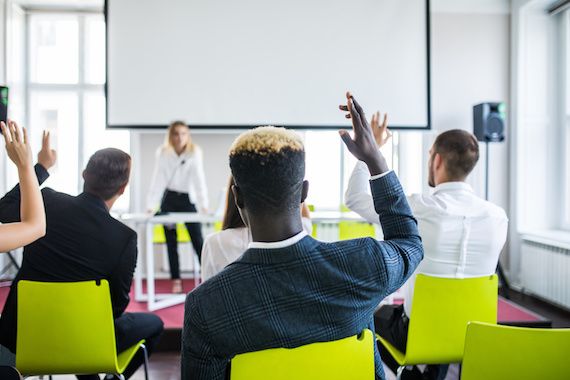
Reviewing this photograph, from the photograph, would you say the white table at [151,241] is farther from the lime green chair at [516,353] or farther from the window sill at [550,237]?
the window sill at [550,237]

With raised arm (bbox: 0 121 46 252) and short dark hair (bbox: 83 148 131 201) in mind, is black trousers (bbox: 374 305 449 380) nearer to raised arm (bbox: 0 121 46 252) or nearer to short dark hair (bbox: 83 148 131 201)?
short dark hair (bbox: 83 148 131 201)

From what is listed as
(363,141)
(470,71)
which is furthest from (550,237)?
(363,141)

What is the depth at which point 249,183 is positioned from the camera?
88cm

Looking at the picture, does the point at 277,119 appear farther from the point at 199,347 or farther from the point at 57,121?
the point at 199,347

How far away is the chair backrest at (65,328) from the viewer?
1.65 meters

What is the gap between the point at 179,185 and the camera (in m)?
4.19

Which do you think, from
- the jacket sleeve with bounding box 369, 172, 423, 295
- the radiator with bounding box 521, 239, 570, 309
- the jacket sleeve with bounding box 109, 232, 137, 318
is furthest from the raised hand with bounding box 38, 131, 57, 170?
the radiator with bounding box 521, 239, 570, 309

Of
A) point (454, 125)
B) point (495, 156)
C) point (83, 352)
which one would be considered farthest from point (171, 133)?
point (495, 156)

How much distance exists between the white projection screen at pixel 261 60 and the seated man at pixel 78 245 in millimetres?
2244

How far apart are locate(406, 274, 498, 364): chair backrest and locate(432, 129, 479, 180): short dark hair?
17.2 inches

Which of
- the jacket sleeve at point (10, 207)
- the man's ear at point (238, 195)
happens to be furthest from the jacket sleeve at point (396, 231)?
the jacket sleeve at point (10, 207)

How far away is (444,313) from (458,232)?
0.31 metres

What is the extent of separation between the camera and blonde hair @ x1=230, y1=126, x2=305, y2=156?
2.82ft

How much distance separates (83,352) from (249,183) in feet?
3.96
